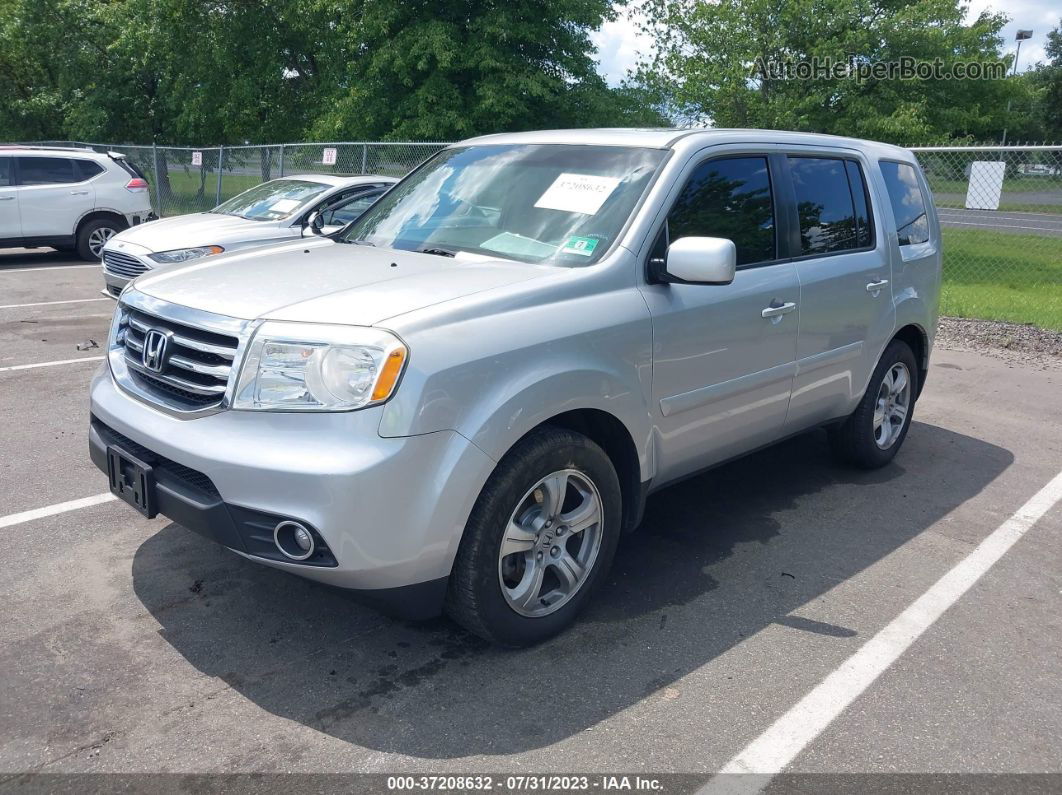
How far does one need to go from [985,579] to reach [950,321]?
7163 mm

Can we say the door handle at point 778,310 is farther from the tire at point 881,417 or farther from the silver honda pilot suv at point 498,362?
the tire at point 881,417

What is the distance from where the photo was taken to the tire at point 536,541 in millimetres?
3186

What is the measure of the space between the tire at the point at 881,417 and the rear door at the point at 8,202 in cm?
1267

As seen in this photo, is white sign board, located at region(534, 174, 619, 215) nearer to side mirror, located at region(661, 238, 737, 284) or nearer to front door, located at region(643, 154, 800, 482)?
front door, located at region(643, 154, 800, 482)

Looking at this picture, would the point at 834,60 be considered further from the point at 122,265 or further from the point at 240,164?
the point at 122,265

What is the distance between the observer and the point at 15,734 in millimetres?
2871

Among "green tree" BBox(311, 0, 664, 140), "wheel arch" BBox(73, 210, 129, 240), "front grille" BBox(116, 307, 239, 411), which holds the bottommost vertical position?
"wheel arch" BBox(73, 210, 129, 240)

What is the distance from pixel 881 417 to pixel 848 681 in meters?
2.62

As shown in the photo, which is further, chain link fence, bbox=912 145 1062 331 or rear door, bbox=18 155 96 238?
rear door, bbox=18 155 96 238

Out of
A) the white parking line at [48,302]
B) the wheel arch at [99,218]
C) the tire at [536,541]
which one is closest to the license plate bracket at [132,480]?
the tire at [536,541]

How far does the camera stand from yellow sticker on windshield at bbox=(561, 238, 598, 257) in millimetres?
3758

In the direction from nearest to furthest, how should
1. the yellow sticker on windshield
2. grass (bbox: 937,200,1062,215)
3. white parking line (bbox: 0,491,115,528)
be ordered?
the yellow sticker on windshield < white parking line (bbox: 0,491,115,528) < grass (bbox: 937,200,1062,215)

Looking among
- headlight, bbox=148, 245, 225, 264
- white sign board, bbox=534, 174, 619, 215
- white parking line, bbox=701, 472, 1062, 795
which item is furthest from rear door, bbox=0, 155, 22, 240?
white parking line, bbox=701, 472, 1062, 795

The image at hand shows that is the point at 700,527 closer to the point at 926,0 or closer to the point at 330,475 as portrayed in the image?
the point at 330,475
